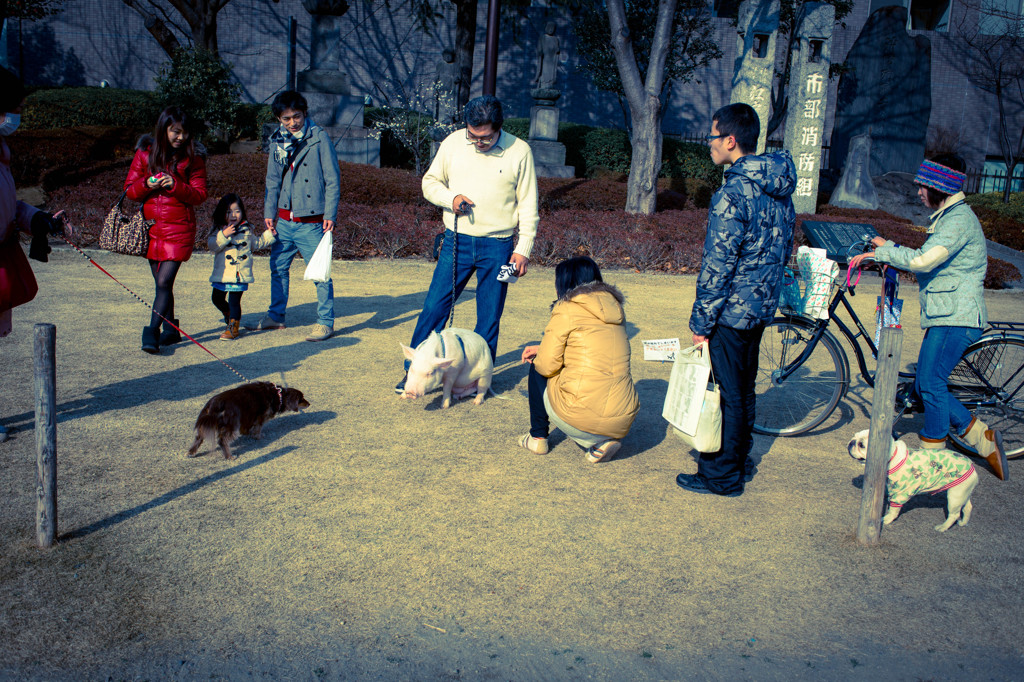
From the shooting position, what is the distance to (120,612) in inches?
113

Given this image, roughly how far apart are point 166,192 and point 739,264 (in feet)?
14.8

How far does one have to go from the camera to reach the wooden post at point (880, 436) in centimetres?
341

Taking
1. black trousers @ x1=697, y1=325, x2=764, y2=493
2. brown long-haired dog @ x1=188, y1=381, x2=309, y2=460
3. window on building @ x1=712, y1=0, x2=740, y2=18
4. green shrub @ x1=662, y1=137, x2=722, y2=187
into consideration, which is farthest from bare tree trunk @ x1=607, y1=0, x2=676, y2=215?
window on building @ x1=712, y1=0, x2=740, y2=18

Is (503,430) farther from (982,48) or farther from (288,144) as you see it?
(982,48)

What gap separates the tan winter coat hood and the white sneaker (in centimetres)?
317

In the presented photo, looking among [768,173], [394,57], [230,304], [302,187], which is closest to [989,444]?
[768,173]

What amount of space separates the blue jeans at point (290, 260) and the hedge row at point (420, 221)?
4.21 m

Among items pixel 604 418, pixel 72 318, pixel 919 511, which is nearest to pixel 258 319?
pixel 72 318

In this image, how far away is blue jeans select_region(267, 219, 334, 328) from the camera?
6918 millimetres

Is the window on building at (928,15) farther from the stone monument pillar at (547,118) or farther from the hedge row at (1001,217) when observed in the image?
the stone monument pillar at (547,118)

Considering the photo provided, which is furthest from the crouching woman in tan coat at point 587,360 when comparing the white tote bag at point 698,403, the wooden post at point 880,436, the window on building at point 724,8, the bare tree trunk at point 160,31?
the window on building at point 724,8

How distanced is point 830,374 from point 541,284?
509 cm

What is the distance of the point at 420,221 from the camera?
42.9ft

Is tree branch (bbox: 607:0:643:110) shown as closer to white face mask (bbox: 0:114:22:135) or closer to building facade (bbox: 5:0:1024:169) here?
white face mask (bbox: 0:114:22:135)
